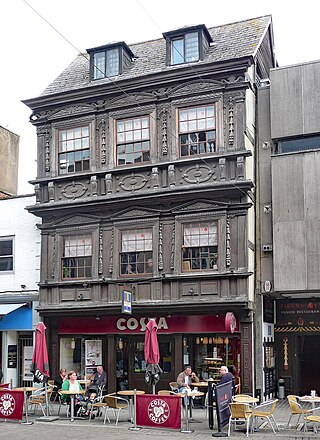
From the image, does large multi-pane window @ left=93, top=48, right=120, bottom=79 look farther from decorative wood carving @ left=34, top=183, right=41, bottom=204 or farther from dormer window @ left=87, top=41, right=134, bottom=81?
decorative wood carving @ left=34, top=183, right=41, bottom=204

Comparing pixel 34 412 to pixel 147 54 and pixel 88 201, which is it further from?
pixel 147 54

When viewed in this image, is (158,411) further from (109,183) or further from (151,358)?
(109,183)

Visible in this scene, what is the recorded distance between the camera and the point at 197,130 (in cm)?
2155

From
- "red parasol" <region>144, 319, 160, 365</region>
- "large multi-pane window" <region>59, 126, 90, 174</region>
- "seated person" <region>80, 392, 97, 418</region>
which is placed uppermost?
"large multi-pane window" <region>59, 126, 90, 174</region>

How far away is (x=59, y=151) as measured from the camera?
931 inches

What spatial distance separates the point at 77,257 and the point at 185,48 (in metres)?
8.14

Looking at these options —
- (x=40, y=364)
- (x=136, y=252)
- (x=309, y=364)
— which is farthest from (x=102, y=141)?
(x=309, y=364)

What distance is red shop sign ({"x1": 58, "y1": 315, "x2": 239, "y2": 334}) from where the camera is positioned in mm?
20766

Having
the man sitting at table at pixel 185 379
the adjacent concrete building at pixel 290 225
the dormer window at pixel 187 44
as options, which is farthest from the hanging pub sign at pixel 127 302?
the dormer window at pixel 187 44

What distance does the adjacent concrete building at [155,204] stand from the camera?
20.7 metres

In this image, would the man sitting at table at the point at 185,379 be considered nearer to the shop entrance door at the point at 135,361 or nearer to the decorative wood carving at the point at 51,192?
the shop entrance door at the point at 135,361

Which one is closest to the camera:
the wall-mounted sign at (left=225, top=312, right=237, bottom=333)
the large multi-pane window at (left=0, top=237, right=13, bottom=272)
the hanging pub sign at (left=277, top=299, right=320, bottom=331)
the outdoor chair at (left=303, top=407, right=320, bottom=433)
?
the outdoor chair at (left=303, top=407, right=320, bottom=433)

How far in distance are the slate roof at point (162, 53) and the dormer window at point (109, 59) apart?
0.80 ft

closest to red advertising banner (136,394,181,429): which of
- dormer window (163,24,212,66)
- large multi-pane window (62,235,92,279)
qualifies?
large multi-pane window (62,235,92,279)
